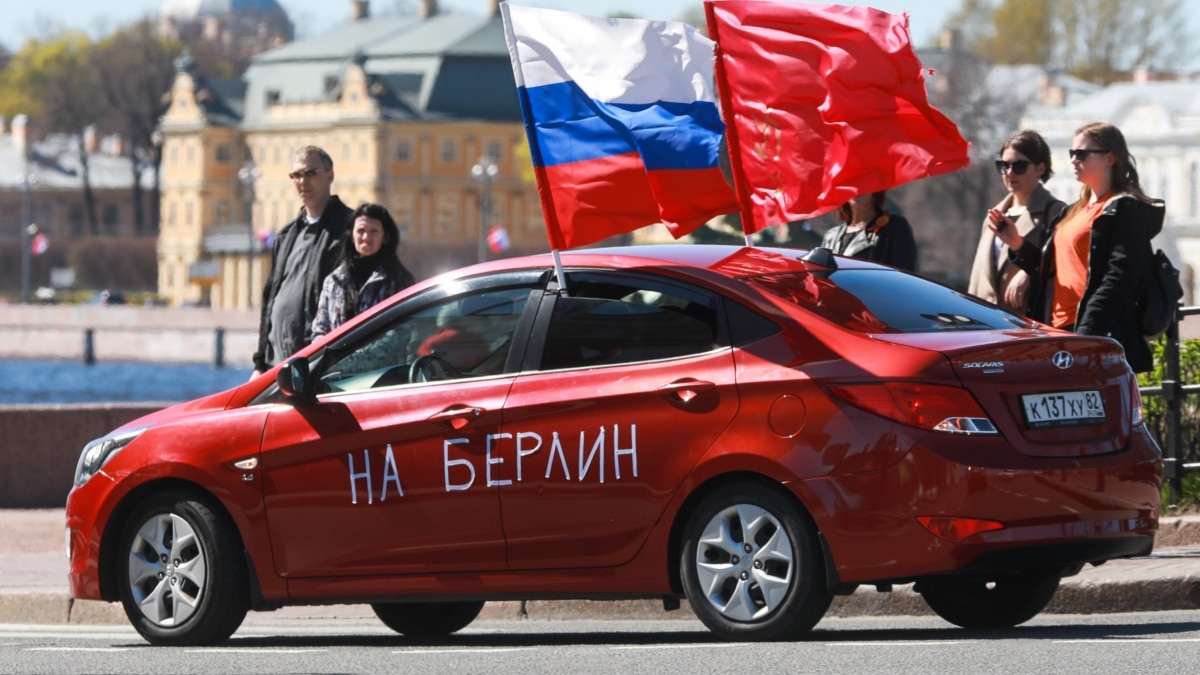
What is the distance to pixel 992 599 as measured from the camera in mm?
10141

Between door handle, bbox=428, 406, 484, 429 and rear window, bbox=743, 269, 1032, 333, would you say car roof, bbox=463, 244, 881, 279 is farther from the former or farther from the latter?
door handle, bbox=428, 406, 484, 429

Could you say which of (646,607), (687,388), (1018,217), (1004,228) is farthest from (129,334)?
(687,388)

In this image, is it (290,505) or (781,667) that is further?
(290,505)

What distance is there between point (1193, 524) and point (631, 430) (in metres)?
3.43

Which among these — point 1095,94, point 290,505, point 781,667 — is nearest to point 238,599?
point 290,505

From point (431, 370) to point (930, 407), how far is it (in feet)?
6.66


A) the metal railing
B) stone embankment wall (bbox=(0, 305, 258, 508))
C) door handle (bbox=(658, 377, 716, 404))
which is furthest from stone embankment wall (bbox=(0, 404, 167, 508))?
stone embankment wall (bbox=(0, 305, 258, 508))

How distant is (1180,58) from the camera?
129 metres

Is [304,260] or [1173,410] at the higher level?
[304,260]

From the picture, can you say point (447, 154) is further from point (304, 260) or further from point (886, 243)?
point (886, 243)

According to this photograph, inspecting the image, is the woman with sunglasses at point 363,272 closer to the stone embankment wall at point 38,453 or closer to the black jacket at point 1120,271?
the black jacket at point 1120,271

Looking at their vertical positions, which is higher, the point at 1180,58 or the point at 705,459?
the point at 1180,58

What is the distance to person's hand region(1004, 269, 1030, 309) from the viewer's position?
1177cm

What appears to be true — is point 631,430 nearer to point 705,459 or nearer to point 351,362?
point 705,459
